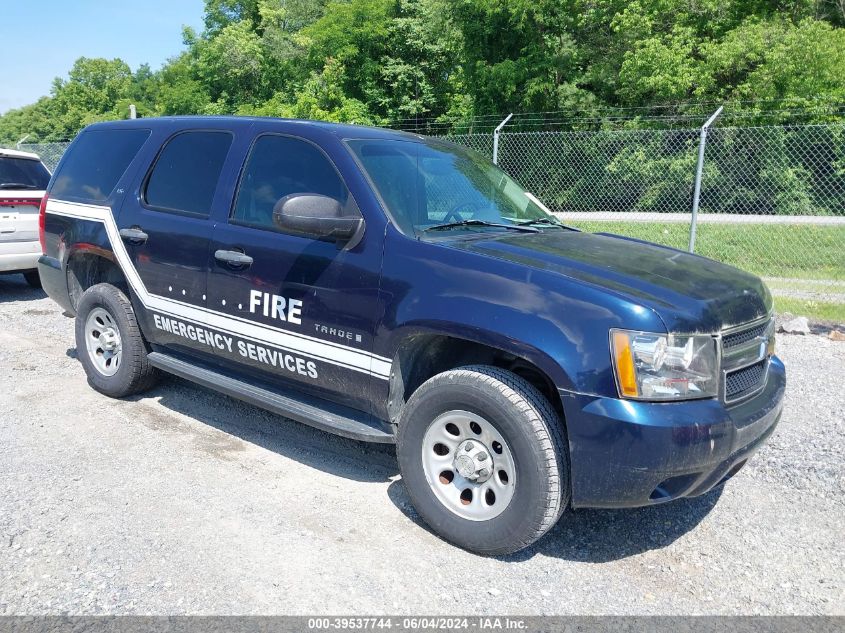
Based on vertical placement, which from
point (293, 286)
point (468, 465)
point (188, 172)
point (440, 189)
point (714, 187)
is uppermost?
point (188, 172)

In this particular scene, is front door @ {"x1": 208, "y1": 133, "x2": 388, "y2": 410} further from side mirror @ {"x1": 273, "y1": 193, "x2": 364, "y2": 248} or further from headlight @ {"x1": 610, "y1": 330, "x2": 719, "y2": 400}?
headlight @ {"x1": 610, "y1": 330, "x2": 719, "y2": 400}

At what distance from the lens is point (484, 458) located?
3.25 meters

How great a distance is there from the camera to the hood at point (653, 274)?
304 centimetres

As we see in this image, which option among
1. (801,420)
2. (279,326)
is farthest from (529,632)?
(801,420)

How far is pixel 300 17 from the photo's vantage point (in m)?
43.2

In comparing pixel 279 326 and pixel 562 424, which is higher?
pixel 279 326

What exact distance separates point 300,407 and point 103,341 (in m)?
2.22

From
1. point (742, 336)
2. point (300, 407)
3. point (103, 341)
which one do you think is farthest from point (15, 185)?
point (742, 336)

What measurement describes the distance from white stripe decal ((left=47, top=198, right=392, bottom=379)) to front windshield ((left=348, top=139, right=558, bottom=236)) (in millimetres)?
722

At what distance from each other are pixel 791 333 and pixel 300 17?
42.1 metres

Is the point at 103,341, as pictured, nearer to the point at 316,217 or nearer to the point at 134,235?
the point at 134,235

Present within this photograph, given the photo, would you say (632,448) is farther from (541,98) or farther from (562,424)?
(541,98)

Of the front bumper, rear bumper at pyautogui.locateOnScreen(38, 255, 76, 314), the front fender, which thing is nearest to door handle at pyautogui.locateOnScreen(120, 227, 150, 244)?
rear bumper at pyautogui.locateOnScreen(38, 255, 76, 314)

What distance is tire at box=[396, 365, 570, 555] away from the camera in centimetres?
303
